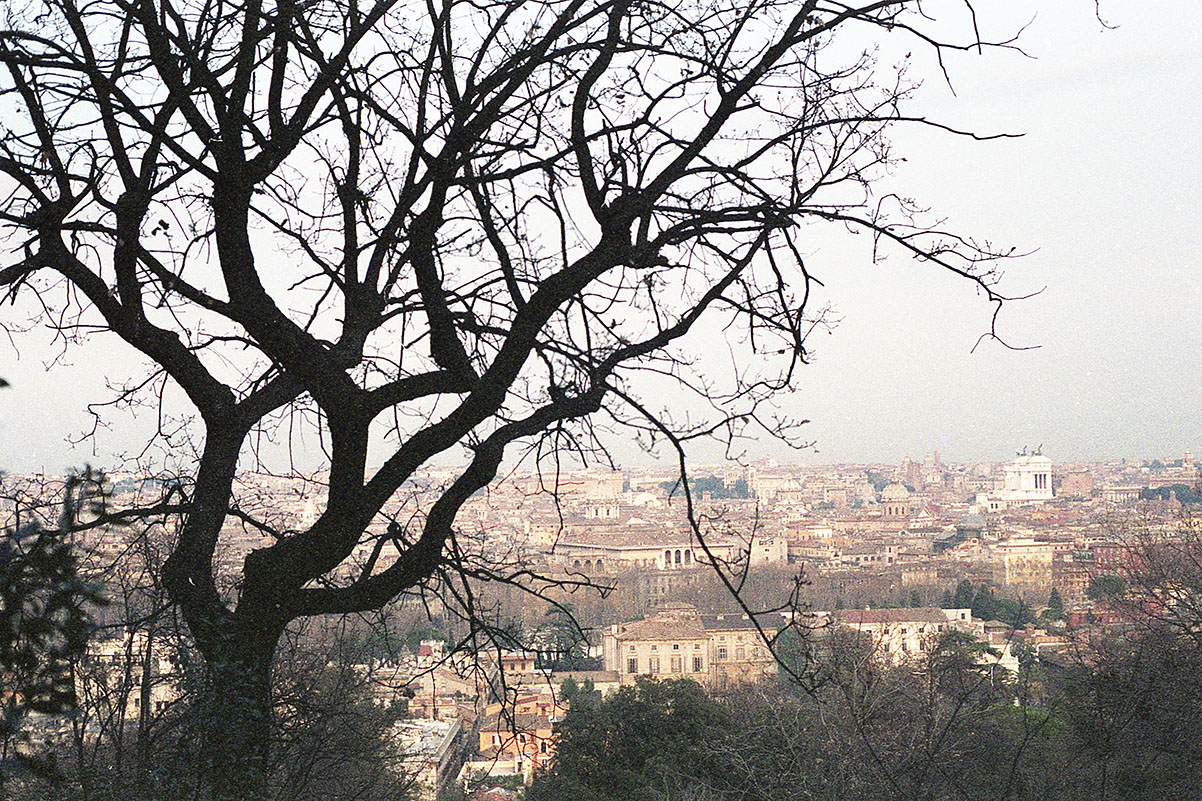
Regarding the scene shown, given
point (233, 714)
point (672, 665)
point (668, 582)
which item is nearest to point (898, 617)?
point (672, 665)

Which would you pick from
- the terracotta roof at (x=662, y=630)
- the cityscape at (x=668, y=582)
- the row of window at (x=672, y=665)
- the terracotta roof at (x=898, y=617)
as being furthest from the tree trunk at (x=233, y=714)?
the terracotta roof at (x=898, y=617)

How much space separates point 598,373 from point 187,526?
2.09 ft

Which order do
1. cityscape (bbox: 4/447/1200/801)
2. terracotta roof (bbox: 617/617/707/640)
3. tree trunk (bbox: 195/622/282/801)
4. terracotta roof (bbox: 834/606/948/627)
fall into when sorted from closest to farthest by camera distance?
1. tree trunk (bbox: 195/622/282/801)
2. cityscape (bbox: 4/447/1200/801)
3. terracotta roof (bbox: 834/606/948/627)
4. terracotta roof (bbox: 617/617/707/640)

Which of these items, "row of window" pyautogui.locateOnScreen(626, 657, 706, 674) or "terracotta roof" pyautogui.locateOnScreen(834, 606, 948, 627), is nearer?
"row of window" pyautogui.locateOnScreen(626, 657, 706, 674)

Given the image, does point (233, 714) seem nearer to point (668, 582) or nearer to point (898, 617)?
point (898, 617)

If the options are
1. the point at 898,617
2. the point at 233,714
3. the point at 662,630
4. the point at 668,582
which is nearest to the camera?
the point at 233,714

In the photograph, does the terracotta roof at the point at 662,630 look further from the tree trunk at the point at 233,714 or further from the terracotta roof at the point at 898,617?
the tree trunk at the point at 233,714

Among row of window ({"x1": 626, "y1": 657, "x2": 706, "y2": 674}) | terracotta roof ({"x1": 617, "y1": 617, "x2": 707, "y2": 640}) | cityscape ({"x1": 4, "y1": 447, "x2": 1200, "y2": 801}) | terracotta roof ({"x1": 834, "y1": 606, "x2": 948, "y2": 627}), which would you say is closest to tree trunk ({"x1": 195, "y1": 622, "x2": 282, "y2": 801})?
cityscape ({"x1": 4, "y1": 447, "x2": 1200, "y2": 801})

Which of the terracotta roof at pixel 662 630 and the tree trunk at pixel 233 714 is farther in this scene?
the terracotta roof at pixel 662 630

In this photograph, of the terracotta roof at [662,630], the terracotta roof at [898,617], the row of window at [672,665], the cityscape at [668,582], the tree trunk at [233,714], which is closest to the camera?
the tree trunk at [233,714]

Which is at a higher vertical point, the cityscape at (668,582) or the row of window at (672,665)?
the cityscape at (668,582)

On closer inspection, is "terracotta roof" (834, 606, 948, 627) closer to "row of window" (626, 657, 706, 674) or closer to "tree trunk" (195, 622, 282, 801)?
"row of window" (626, 657, 706, 674)

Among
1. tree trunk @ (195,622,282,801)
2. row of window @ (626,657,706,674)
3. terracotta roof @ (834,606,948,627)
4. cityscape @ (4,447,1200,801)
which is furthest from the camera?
terracotta roof @ (834,606,948,627)

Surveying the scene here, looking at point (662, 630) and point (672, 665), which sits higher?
point (662, 630)
